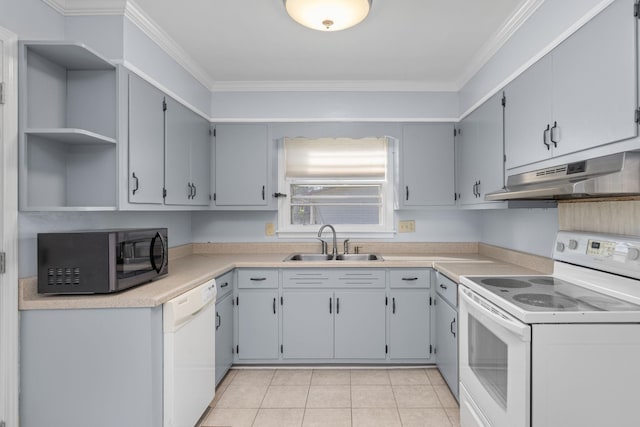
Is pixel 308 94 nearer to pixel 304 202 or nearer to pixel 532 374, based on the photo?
pixel 304 202

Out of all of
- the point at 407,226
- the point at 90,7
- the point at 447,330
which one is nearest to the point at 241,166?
the point at 90,7

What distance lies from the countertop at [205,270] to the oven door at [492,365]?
39 cm

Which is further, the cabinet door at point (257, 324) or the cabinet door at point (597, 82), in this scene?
the cabinet door at point (257, 324)

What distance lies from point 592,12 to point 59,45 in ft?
7.78

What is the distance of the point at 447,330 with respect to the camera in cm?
258

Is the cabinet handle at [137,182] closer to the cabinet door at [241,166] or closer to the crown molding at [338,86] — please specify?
the cabinet door at [241,166]

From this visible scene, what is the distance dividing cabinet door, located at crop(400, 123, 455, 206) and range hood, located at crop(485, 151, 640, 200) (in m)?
1.50

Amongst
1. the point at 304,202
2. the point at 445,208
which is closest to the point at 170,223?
the point at 304,202

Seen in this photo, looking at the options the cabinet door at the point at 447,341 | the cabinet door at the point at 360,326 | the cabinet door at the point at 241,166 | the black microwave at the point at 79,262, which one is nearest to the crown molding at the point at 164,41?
the cabinet door at the point at 241,166

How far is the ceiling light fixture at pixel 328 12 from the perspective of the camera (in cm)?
181

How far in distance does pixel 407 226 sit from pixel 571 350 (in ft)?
7.04

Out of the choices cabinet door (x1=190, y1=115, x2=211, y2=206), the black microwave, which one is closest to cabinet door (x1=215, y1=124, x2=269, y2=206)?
cabinet door (x1=190, y1=115, x2=211, y2=206)

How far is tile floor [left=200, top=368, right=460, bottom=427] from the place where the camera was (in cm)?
227

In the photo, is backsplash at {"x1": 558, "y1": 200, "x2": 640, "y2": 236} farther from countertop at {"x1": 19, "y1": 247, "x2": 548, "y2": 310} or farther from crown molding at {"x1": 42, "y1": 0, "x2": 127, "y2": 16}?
crown molding at {"x1": 42, "y1": 0, "x2": 127, "y2": 16}
